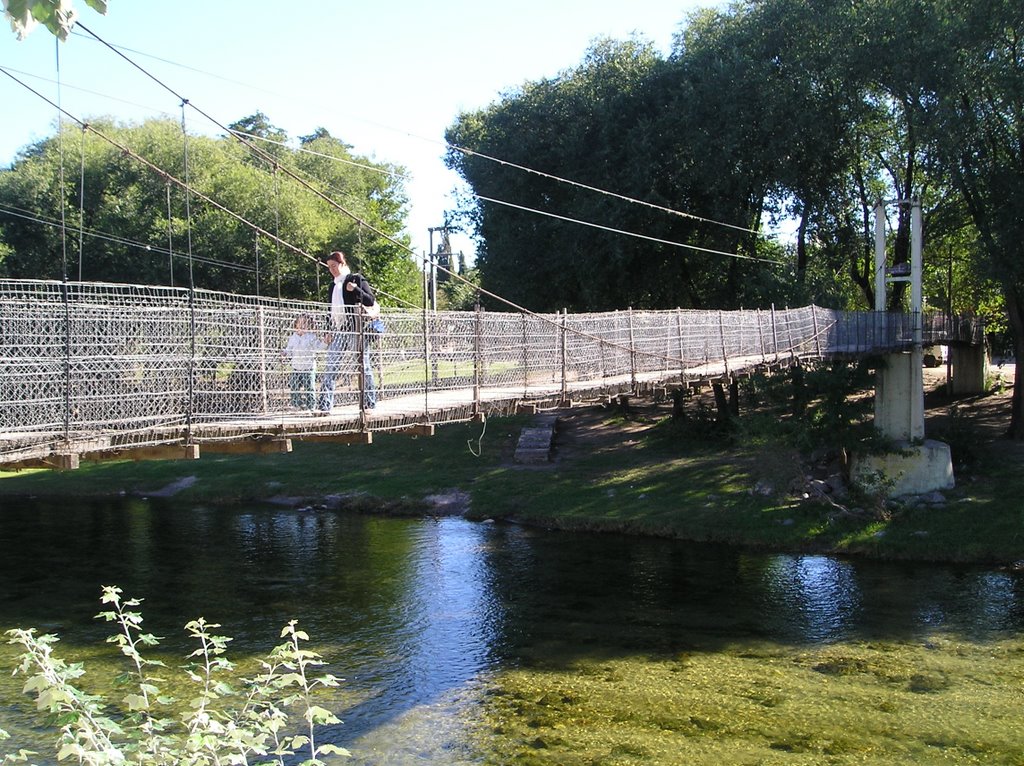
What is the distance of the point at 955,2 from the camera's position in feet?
56.7

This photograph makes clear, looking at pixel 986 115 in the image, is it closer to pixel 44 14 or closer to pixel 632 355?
pixel 632 355

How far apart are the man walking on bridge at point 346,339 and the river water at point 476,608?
3.04 m

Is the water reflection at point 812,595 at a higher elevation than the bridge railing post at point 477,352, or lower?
lower

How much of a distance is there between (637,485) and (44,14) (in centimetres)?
1776

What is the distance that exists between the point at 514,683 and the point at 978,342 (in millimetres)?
17702

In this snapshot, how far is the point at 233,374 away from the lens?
7715mm

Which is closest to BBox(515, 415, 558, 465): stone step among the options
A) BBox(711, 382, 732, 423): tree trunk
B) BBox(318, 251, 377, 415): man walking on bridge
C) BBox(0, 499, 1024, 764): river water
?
BBox(0, 499, 1024, 764): river water

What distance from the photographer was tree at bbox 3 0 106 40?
2.49 metres

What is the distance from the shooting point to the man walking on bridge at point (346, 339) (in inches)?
320

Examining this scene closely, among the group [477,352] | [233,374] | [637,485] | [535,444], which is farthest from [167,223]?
[233,374]

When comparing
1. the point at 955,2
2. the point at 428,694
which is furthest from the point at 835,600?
the point at 955,2

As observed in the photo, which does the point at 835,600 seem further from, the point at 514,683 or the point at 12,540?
the point at 12,540

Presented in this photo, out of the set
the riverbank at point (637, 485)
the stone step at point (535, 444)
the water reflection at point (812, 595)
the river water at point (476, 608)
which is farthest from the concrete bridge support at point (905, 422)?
the stone step at point (535, 444)

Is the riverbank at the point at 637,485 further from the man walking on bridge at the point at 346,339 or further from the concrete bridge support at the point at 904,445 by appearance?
the man walking on bridge at the point at 346,339
